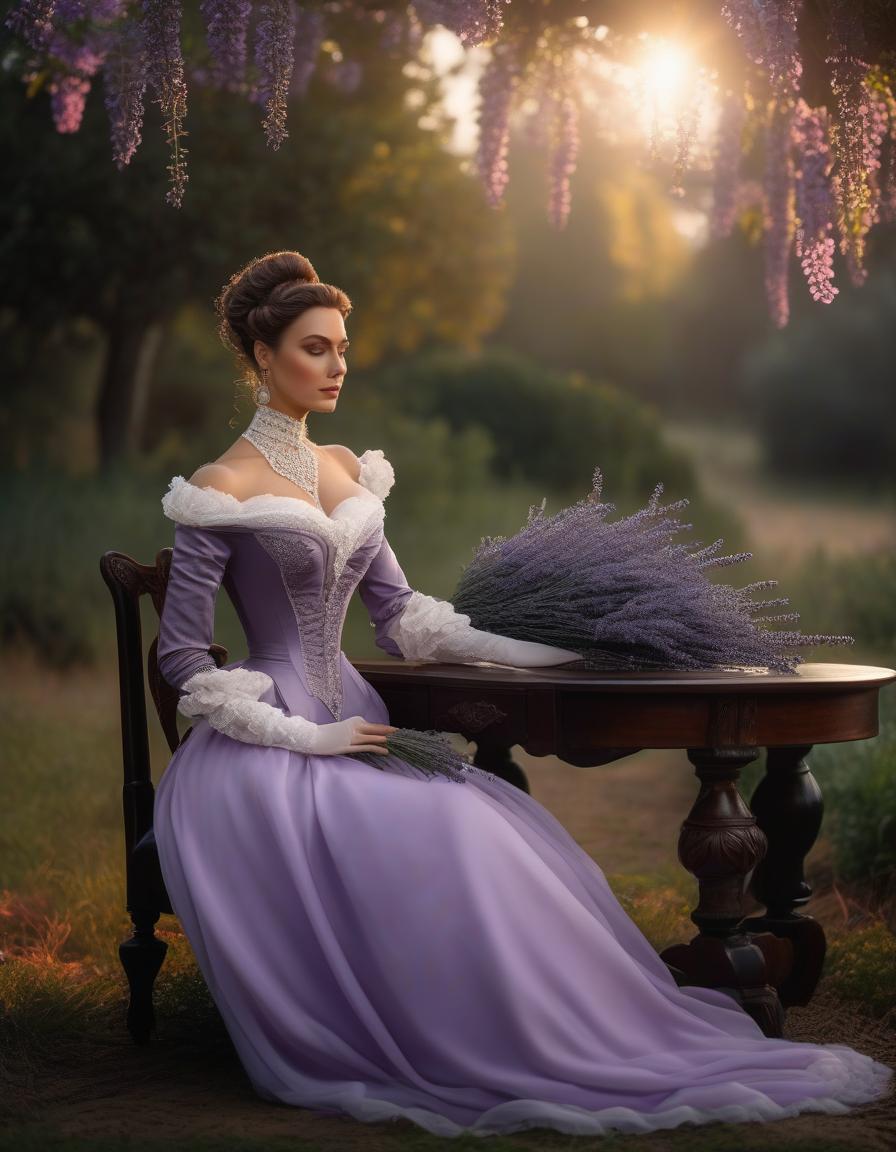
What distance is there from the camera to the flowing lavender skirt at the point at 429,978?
3.29 meters

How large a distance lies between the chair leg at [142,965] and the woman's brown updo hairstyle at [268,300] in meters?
1.42

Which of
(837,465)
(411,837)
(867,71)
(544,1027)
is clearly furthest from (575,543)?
(837,465)

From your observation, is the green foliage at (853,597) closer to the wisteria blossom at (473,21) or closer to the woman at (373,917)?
the wisteria blossom at (473,21)

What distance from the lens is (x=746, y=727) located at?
141 inches

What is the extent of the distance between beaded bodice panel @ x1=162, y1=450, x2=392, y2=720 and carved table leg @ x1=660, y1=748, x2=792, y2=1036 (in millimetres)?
929

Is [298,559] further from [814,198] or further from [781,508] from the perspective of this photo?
[781,508]

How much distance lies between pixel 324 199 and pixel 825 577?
14.8 feet

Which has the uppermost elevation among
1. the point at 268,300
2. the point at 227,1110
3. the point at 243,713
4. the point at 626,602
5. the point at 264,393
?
the point at 268,300

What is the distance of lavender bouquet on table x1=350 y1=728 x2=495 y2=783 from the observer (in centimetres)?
359

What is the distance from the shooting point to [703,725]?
11.7ft

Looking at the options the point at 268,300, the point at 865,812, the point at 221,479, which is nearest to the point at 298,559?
the point at 221,479

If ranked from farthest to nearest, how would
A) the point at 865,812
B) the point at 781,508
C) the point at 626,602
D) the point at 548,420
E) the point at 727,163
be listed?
the point at 781,508
the point at 548,420
the point at 727,163
the point at 865,812
the point at 626,602

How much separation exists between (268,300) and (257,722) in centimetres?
108

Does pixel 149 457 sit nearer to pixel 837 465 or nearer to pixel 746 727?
pixel 746 727
